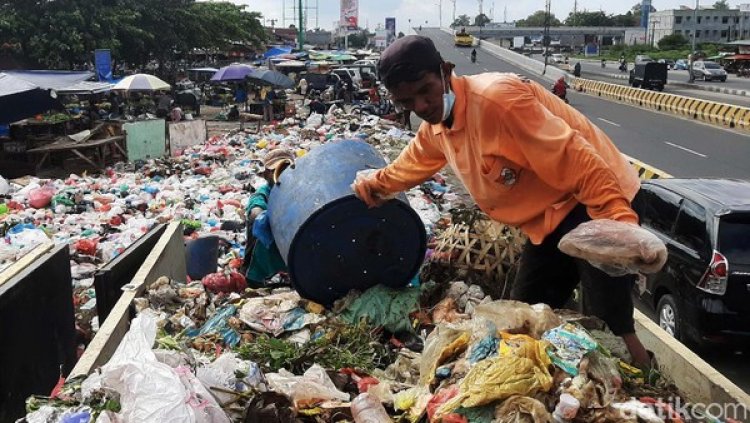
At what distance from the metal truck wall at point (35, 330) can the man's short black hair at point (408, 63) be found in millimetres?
2525

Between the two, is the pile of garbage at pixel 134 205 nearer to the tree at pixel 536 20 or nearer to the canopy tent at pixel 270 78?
the canopy tent at pixel 270 78

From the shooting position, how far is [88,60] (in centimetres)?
3125

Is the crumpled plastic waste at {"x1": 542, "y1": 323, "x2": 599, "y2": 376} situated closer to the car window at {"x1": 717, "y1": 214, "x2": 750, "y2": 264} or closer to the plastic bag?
the plastic bag

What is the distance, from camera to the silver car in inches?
1628

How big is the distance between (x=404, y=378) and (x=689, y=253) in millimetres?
3535

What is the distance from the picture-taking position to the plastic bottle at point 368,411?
262 cm

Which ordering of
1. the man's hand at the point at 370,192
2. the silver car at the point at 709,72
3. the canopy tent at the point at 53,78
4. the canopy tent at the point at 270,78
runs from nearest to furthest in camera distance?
the man's hand at the point at 370,192
the canopy tent at the point at 53,78
the canopy tent at the point at 270,78
the silver car at the point at 709,72

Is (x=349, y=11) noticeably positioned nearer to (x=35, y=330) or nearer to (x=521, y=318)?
(x=35, y=330)

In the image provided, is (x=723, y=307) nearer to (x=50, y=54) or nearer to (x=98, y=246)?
(x=98, y=246)

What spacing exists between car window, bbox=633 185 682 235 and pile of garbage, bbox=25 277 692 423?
3.10 meters

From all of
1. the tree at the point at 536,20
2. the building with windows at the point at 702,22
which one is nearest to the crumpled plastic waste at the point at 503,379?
the building with windows at the point at 702,22

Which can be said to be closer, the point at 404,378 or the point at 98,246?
the point at 404,378

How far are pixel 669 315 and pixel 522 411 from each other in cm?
426

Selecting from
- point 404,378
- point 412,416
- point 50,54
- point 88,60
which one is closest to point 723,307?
point 404,378
